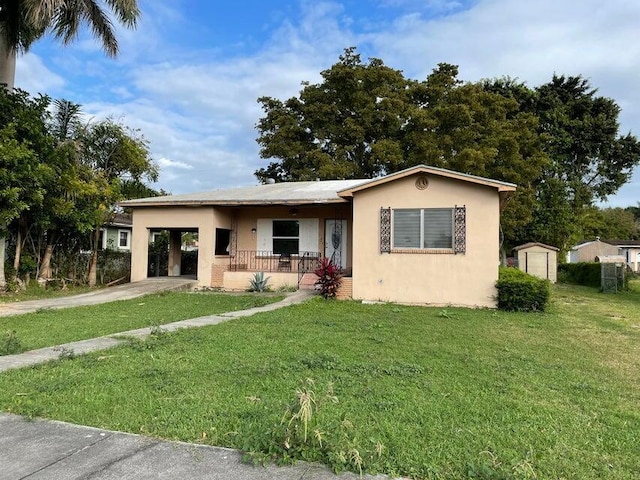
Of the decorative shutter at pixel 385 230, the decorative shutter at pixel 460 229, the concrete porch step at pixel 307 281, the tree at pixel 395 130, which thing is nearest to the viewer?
the decorative shutter at pixel 460 229

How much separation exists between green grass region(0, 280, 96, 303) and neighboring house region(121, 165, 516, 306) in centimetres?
346

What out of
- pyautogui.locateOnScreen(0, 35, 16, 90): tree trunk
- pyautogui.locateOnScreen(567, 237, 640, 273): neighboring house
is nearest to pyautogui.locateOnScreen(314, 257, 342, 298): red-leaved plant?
pyautogui.locateOnScreen(0, 35, 16, 90): tree trunk

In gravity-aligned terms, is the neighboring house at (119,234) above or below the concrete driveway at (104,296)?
above

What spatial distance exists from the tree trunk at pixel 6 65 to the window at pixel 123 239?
1459 centimetres

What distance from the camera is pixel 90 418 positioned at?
372cm

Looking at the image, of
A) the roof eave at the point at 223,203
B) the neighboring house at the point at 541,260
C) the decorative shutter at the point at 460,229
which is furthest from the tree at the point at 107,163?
the neighboring house at the point at 541,260

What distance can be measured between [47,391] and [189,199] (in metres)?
12.2

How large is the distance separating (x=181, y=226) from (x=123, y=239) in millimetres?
14121

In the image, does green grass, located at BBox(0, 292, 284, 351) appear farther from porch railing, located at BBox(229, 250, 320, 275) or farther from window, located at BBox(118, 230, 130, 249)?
window, located at BBox(118, 230, 130, 249)

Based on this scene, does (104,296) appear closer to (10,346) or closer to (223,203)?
(223,203)

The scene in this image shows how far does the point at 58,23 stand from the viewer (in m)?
14.6

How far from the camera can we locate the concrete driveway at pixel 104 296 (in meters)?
11.2

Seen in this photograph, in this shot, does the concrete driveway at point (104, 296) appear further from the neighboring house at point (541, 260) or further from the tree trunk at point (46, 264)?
the neighboring house at point (541, 260)

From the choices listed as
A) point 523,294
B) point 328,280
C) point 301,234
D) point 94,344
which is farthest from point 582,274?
point 94,344
